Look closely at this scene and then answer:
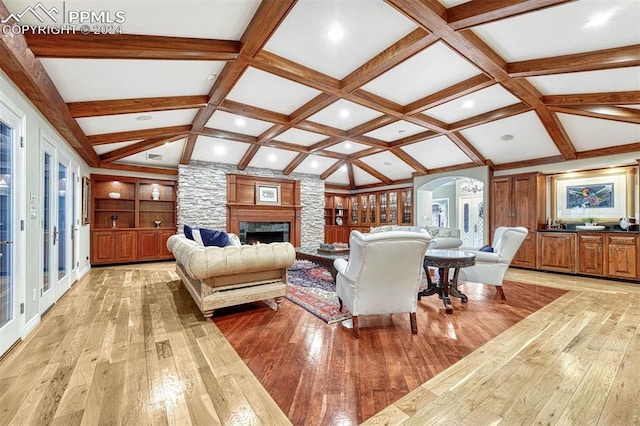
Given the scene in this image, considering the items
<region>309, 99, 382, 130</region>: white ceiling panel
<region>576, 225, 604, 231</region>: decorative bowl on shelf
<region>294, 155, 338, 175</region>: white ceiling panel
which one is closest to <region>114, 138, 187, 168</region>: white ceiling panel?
<region>309, 99, 382, 130</region>: white ceiling panel

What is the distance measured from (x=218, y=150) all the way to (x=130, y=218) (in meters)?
2.81

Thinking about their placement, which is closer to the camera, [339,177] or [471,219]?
[471,219]

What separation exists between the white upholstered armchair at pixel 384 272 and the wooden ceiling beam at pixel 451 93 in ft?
8.62

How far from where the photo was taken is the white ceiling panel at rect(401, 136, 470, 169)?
6504 millimetres

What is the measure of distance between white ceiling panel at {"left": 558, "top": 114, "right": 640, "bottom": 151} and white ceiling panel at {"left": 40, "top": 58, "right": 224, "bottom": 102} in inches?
226

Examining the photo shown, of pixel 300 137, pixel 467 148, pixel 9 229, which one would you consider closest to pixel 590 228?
pixel 467 148

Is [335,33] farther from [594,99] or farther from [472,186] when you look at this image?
[472,186]

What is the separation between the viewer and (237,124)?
18.6 ft

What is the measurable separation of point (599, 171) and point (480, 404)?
20.4 ft

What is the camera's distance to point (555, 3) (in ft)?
7.34

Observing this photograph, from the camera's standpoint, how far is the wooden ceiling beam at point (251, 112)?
4.61 metres

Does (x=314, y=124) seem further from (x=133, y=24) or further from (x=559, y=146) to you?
(x=559, y=146)

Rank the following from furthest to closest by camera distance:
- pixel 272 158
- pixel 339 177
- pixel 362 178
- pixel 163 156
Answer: pixel 362 178 → pixel 339 177 → pixel 272 158 → pixel 163 156

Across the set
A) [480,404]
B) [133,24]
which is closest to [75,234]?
[133,24]
